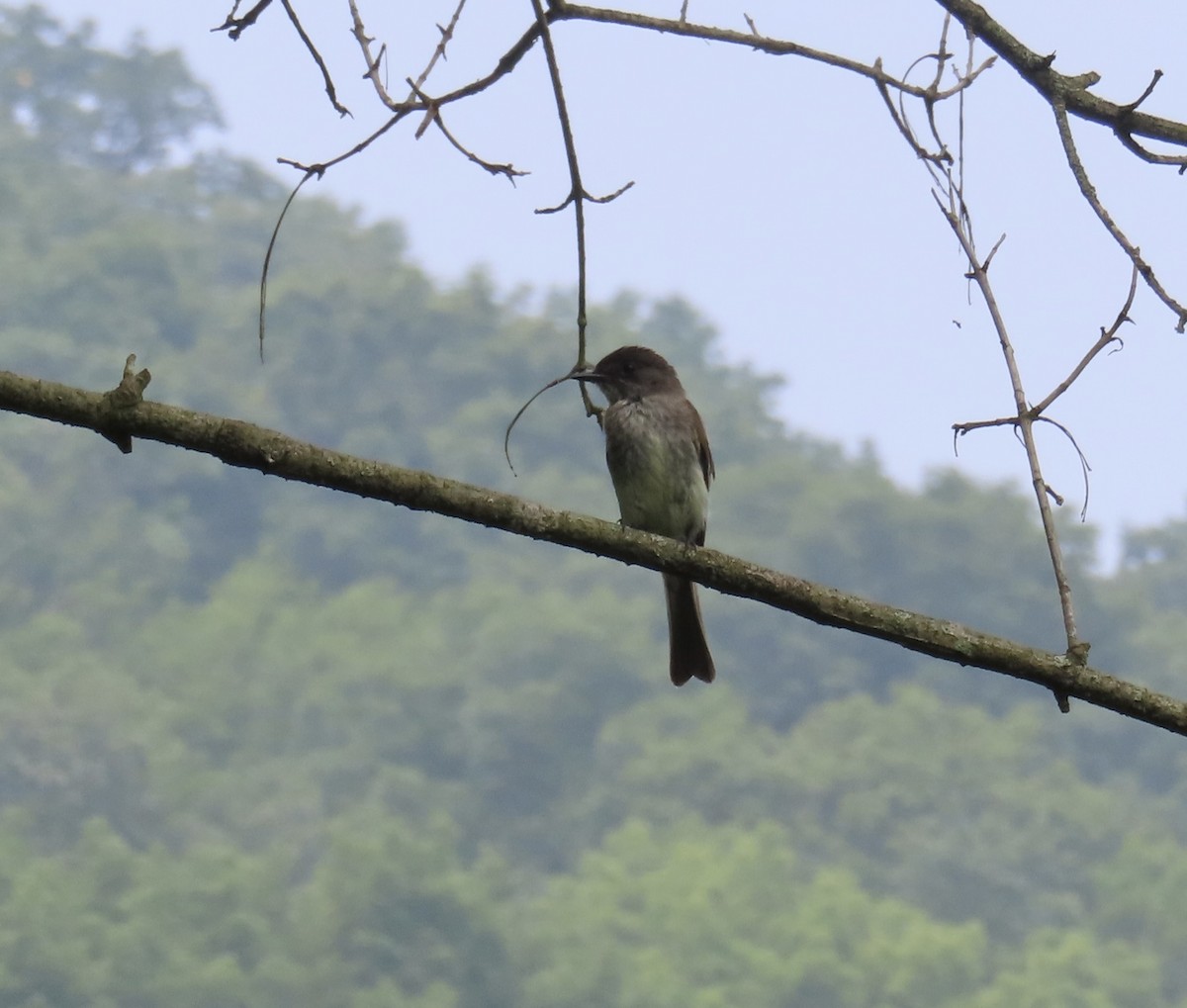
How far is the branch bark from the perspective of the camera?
290 cm

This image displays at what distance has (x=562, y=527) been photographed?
3.08m

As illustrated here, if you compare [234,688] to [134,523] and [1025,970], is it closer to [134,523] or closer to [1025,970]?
[134,523]

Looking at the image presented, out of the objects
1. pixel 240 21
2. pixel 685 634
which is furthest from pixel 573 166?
pixel 685 634

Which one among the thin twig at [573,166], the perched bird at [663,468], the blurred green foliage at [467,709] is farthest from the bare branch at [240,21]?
the blurred green foliage at [467,709]

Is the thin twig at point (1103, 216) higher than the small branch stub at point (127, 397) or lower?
higher

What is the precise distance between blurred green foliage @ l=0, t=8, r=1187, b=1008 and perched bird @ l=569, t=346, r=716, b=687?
52.9 metres

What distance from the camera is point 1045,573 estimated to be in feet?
299

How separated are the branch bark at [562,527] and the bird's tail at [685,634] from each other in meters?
2.76

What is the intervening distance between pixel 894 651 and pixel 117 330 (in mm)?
41674

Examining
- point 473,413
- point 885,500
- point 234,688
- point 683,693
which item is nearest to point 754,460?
point 885,500

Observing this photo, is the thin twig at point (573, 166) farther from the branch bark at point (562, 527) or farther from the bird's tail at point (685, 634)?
the bird's tail at point (685, 634)

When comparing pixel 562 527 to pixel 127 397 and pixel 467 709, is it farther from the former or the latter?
pixel 467 709

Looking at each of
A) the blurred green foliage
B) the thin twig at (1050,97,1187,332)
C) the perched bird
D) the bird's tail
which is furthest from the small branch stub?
the blurred green foliage

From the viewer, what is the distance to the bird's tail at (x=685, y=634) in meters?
5.90
